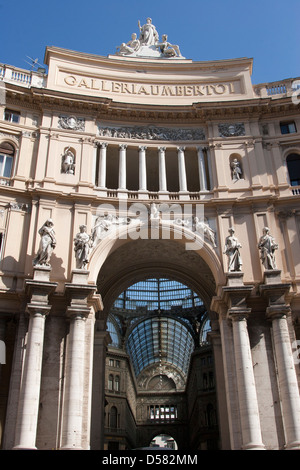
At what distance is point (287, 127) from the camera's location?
98.9 feet

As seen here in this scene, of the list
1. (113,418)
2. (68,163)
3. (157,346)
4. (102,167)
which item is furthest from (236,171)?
(157,346)

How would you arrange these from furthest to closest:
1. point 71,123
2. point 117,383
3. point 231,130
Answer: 1. point 117,383
2. point 231,130
3. point 71,123

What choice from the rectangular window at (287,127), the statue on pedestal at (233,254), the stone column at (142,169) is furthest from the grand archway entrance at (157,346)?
the rectangular window at (287,127)

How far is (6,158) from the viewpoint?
2767cm

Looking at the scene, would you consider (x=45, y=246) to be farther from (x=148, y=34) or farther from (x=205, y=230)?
(x=148, y=34)

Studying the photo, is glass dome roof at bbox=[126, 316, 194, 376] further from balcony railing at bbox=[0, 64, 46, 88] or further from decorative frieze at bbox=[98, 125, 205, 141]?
balcony railing at bbox=[0, 64, 46, 88]

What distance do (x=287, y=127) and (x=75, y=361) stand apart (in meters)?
19.6

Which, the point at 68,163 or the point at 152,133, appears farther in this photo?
the point at 152,133

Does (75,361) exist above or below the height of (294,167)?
below

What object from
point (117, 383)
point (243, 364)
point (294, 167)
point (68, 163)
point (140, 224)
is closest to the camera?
point (243, 364)

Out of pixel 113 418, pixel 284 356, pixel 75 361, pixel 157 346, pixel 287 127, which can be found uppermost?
pixel 157 346

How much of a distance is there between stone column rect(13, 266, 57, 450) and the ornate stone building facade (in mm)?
60

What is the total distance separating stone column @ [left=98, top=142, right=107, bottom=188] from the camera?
27858 mm

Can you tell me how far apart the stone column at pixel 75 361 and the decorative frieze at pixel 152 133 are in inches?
404
